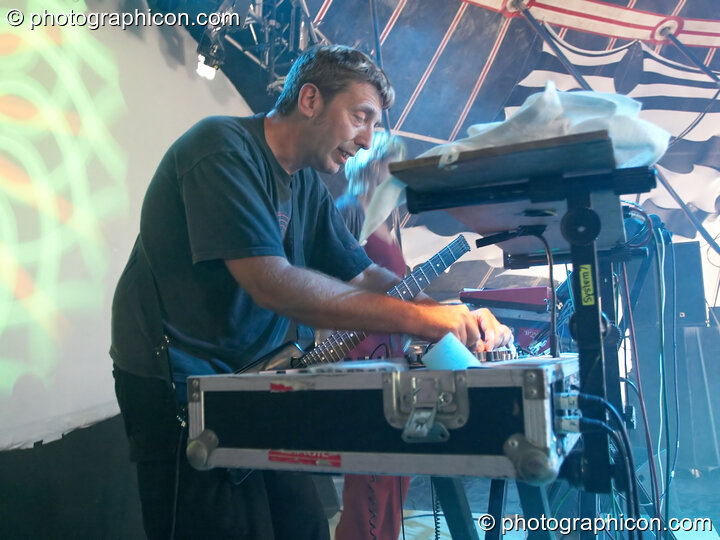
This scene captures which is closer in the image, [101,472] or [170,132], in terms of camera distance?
[101,472]

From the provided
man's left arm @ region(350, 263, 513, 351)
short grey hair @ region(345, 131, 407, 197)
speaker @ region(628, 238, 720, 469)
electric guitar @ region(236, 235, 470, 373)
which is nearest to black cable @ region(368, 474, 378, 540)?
electric guitar @ region(236, 235, 470, 373)

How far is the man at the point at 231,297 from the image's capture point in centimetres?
102

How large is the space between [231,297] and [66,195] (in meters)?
1.20

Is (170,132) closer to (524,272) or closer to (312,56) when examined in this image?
(312,56)

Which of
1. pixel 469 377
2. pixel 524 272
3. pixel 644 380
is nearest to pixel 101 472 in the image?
pixel 469 377

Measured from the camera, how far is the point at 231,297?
1.18 metres

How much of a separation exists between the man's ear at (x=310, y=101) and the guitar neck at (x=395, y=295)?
0.74 metres

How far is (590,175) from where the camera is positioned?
33.1 inches

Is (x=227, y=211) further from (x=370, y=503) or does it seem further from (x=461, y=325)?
(x=370, y=503)

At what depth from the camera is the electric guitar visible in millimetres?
1373

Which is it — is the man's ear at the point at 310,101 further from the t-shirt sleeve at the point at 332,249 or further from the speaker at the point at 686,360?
the speaker at the point at 686,360

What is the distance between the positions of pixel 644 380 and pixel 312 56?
321 centimetres

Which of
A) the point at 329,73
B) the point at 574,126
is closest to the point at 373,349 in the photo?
the point at 329,73

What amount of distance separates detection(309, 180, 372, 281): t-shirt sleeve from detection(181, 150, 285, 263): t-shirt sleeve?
0.49m
